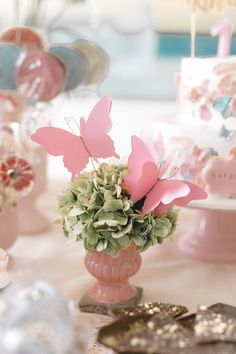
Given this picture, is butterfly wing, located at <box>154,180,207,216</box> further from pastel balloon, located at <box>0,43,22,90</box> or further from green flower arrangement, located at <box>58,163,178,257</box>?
pastel balloon, located at <box>0,43,22,90</box>

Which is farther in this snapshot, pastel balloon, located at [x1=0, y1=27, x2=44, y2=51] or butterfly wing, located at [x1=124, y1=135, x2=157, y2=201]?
pastel balloon, located at [x1=0, y1=27, x2=44, y2=51]

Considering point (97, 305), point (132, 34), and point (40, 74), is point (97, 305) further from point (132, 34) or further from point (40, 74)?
point (132, 34)

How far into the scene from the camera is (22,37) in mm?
1278

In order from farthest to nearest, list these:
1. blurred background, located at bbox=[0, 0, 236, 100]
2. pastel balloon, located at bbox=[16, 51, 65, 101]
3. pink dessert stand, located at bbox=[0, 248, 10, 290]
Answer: blurred background, located at bbox=[0, 0, 236, 100] → pastel balloon, located at bbox=[16, 51, 65, 101] → pink dessert stand, located at bbox=[0, 248, 10, 290]

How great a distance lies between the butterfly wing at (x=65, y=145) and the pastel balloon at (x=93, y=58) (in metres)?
0.52

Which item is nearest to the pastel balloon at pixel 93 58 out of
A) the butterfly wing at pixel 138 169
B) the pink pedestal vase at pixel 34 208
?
the pink pedestal vase at pixel 34 208

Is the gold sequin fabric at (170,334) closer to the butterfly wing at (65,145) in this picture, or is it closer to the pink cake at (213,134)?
the butterfly wing at (65,145)

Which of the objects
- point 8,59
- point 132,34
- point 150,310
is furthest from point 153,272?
point 132,34

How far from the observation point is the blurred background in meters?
1.48

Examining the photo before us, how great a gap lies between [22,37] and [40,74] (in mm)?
143

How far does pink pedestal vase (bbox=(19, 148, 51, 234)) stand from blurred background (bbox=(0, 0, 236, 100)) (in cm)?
42

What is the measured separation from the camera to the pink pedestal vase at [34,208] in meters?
1.20

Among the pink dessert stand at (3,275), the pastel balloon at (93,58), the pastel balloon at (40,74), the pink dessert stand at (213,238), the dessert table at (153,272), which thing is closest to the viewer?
the pink dessert stand at (3,275)

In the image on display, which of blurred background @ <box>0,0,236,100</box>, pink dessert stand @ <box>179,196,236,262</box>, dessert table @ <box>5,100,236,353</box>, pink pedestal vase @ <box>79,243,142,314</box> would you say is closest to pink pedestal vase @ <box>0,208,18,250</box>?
dessert table @ <box>5,100,236,353</box>
